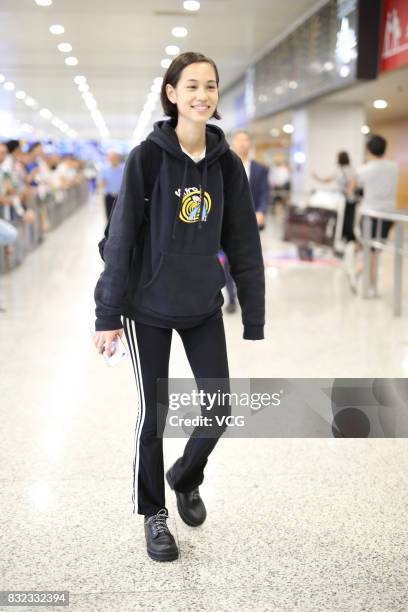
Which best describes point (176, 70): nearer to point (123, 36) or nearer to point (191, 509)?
point (191, 509)

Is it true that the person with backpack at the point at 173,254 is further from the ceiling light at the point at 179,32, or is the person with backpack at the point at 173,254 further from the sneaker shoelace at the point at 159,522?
the ceiling light at the point at 179,32

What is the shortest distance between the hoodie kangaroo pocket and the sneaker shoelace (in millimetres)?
658

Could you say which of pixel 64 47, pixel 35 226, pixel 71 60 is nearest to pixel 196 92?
pixel 35 226

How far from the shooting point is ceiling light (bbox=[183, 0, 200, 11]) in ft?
31.6

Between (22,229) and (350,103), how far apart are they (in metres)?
6.32

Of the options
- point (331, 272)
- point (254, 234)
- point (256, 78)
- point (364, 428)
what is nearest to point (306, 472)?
point (364, 428)

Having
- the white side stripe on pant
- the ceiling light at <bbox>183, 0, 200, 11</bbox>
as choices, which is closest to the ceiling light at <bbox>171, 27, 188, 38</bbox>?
the ceiling light at <bbox>183, 0, 200, 11</bbox>

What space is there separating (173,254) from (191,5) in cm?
856

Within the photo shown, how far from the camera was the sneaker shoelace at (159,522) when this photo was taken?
2289mm

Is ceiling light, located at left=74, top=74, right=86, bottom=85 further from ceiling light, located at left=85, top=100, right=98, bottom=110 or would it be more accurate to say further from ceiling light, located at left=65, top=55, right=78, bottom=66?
ceiling light, located at left=85, top=100, right=98, bottom=110

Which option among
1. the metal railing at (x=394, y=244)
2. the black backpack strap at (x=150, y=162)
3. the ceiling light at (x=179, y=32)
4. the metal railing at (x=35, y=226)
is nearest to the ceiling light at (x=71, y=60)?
the metal railing at (x=35, y=226)

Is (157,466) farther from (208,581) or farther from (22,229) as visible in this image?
(22,229)

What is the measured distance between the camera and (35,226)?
1175 centimetres

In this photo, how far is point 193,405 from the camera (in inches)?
91.4
